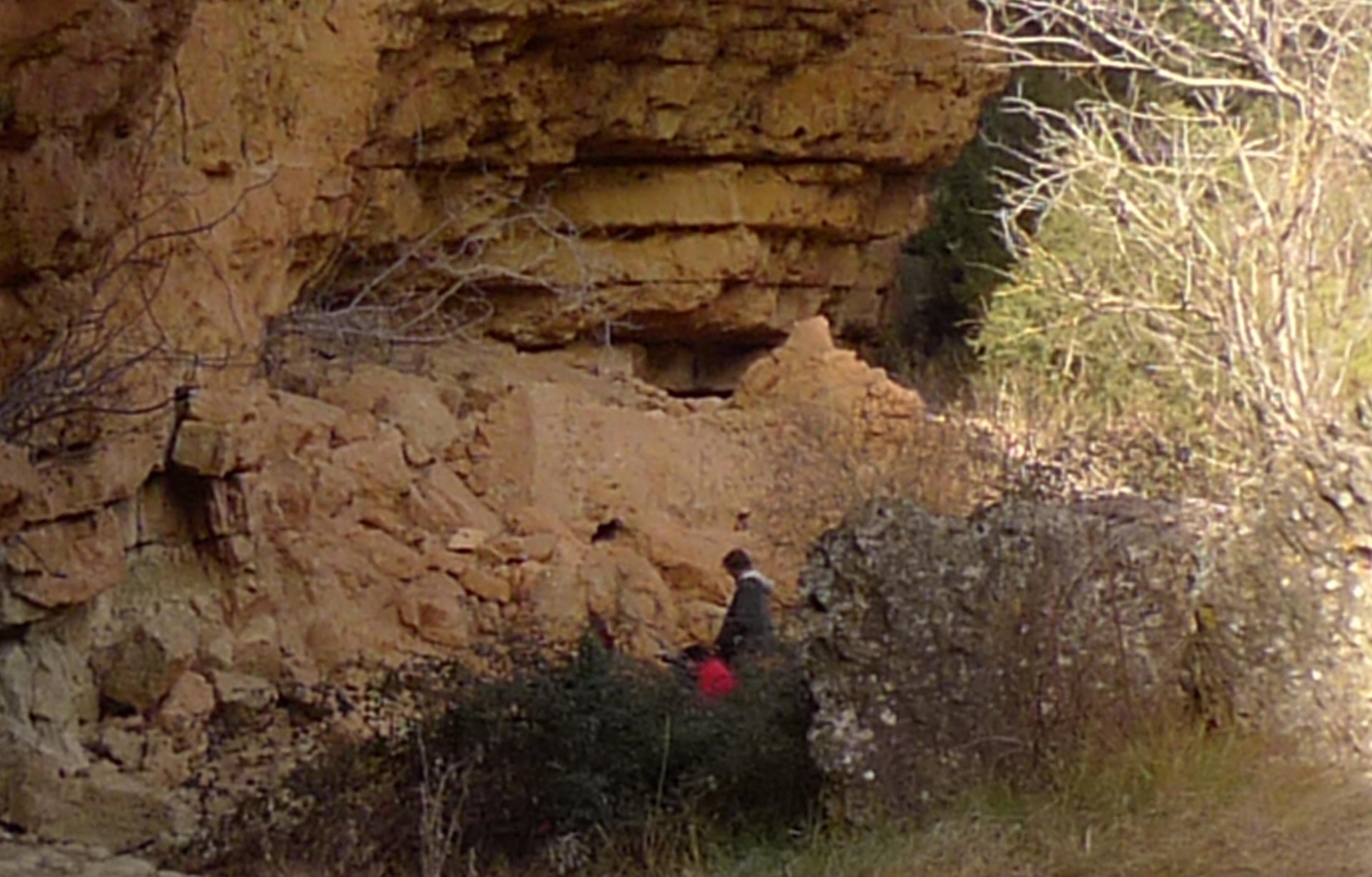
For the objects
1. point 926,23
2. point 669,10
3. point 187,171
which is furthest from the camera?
point 926,23

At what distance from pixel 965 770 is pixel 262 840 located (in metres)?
2.81

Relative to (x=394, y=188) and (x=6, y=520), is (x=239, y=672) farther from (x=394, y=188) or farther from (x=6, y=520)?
(x=394, y=188)

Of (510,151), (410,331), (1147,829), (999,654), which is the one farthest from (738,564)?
(1147,829)

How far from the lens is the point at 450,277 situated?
43.4ft

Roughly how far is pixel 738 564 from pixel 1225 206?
4.01 meters

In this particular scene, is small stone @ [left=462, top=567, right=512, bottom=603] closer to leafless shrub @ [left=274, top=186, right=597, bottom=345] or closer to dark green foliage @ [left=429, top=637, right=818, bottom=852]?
leafless shrub @ [left=274, top=186, right=597, bottom=345]

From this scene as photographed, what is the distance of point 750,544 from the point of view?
1269 cm

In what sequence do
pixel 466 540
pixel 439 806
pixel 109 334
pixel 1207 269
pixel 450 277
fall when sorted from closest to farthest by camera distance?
pixel 439 806 < pixel 109 334 < pixel 466 540 < pixel 1207 269 < pixel 450 277

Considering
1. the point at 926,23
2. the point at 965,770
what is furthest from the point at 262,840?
the point at 926,23

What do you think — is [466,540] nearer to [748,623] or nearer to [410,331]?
[410,331]

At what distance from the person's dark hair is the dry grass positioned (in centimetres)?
498

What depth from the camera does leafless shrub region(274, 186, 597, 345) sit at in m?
11.8

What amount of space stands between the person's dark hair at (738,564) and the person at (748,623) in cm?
19

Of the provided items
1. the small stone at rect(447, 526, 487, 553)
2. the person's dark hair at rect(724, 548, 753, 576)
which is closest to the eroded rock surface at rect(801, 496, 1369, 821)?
the person's dark hair at rect(724, 548, 753, 576)
